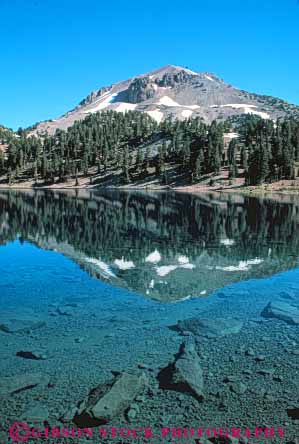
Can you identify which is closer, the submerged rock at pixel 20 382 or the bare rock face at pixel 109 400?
the bare rock face at pixel 109 400

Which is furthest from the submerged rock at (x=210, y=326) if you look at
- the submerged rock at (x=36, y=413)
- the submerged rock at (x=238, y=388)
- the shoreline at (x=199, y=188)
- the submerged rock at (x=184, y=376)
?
the shoreline at (x=199, y=188)

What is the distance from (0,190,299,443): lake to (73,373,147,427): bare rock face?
0.58 feet

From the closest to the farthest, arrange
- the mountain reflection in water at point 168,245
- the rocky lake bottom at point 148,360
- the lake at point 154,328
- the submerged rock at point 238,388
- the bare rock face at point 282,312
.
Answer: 1. the rocky lake bottom at point 148,360
2. the lake at point 154,328
3. the submerged rock at point 238,388
4. the bare rock face at point 282,312
5. the mountain reflection in water at point 168,245

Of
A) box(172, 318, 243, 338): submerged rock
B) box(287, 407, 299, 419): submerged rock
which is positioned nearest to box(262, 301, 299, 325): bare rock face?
box(172, 318, 243, 338): submerged rock

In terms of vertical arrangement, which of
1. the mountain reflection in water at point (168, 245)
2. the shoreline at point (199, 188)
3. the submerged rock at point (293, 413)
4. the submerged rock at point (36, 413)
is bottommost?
the mountain reflection in water at point (168, 245)

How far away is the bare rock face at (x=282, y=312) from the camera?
19.4 metres

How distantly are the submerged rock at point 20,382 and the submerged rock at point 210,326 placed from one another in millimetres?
7004

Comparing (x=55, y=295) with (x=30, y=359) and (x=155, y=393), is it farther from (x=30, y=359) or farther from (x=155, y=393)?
(x=155, y=393)

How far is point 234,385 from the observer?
13016mm

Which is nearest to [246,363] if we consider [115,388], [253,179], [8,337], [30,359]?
[115,388]

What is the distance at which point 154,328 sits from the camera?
18.2 m

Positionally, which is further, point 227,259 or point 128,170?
point 128,170

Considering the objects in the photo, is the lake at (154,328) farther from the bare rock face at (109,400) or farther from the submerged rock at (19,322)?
the bare rock face at (109,400)

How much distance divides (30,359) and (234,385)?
7576 mm
